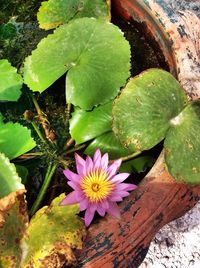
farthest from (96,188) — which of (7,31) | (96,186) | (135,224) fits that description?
(7,31)

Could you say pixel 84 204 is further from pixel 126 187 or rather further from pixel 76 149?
pixel 76 149

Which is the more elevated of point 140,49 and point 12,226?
point 140,49

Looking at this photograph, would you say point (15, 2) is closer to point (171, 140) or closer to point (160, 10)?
point (160, 10)

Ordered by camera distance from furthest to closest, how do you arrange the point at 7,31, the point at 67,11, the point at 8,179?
the point at 7,31, the point at 67,11, the point at 8,179

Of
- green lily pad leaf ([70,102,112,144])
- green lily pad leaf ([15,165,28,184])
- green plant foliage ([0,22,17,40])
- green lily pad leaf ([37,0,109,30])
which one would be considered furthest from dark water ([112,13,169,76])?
green lily pad leaf ([15,165,28,184])

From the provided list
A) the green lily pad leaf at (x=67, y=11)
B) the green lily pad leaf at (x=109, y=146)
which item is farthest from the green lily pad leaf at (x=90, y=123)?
the green lily pad leaf at (x=67, y=11)
